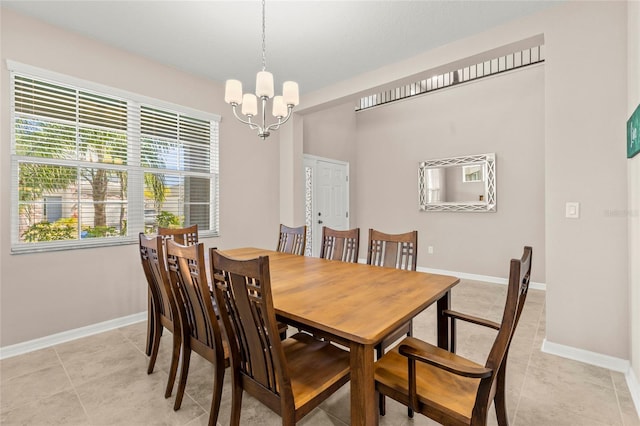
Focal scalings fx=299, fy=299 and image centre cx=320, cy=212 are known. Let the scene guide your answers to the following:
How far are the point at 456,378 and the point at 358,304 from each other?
0.53 m

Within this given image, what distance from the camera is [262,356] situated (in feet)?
4.14

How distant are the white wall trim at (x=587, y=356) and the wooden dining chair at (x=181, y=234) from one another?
3260 mm

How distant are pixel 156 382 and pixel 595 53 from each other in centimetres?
402

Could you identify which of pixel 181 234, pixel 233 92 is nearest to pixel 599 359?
pixel 233 92

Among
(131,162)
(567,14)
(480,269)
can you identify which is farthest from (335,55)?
(480,269)

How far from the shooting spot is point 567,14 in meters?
2.37

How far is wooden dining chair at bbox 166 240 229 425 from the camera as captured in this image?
148cm

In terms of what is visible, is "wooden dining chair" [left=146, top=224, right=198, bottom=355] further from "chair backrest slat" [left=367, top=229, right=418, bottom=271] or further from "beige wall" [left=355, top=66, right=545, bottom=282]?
"beige wall" [left=355, top=66, right=545, bottom=282]

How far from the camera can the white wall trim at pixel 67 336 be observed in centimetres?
248

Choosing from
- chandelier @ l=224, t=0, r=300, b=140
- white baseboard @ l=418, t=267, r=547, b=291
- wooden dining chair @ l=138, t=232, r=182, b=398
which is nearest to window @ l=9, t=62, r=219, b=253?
wooden dining chair @ l=138, t=232, r=182, b=398

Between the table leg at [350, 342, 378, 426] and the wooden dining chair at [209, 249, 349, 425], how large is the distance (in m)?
0.19

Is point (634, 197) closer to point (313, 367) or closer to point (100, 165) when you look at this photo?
point (313, 367)

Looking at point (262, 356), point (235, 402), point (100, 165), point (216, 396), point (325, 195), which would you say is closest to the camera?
point (262, 356)

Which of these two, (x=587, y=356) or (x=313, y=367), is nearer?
(x=313, y=367)
